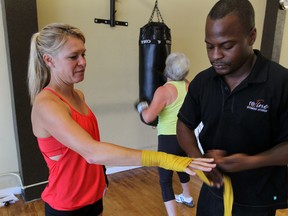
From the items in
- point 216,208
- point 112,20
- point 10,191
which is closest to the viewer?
point 216,208

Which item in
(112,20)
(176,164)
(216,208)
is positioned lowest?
(216,208)

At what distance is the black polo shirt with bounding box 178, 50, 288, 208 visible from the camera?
0.94 meters

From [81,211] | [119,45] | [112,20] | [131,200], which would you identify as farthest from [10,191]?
[112,20]

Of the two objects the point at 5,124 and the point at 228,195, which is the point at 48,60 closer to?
the point at 228,195

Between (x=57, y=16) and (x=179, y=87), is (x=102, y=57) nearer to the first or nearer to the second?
(x=57, y=16)

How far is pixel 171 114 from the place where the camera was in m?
2.16

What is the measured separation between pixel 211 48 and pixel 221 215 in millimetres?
717

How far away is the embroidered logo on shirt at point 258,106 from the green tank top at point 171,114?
1.16m

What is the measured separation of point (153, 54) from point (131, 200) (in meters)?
1.51

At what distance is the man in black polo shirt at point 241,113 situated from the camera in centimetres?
92

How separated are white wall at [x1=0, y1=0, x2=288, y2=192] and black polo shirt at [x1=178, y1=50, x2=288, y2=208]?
2038 millimetres

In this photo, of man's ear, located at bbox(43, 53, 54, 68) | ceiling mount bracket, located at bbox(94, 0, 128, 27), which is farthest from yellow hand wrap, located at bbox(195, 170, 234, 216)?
ceiling mount bracket, located at bbox(94, 0, 128, 27)

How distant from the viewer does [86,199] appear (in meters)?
1.26

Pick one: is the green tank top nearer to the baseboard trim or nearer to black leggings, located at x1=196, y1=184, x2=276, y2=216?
black leggings, located at x1=196, y1=184, x2=276, y2=216
